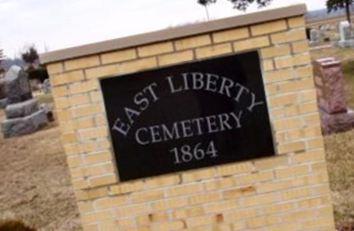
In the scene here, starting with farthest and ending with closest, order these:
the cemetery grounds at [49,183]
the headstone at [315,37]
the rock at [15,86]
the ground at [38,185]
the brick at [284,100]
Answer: the headstone at [315,37], the rock at [15,86], the ground at [38,185], the cemetery grounds at [49,183], the brick at [284,100]

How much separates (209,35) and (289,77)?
2.15 feet

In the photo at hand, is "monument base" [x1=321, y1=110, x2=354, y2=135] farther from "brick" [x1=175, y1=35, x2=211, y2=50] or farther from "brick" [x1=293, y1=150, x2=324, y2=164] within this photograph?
"brick" [x1=175, y1=35, x2=211, y2=50]

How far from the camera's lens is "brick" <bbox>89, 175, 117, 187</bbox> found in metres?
4.71

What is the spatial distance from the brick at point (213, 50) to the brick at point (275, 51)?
253mm

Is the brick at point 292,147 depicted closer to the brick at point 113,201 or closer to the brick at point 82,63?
the brick at point 113,201

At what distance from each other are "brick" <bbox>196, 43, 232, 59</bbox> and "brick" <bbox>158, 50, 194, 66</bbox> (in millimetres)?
61

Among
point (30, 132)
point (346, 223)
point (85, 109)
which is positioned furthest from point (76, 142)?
point (30, 132)

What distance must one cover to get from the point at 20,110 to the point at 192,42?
13687 mm

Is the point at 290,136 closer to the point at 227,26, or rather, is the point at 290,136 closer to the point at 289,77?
the point at 289,77

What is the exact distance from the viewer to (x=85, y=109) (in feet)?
15.2

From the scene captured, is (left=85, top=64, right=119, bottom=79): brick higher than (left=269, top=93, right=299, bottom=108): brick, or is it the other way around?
(left=85, top=64, right=119, bottom=79): brick

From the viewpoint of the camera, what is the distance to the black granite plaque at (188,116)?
4590mm

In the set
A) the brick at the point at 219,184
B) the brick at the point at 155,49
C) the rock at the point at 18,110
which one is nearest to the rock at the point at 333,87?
the brick at the point at 219,184

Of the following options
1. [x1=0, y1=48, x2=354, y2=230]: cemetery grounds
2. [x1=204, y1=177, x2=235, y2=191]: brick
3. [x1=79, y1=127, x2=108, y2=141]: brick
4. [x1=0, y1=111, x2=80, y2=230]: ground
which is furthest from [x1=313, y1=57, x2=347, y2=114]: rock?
[x1=79, y1=127, x2=108, y2=141]: brick
